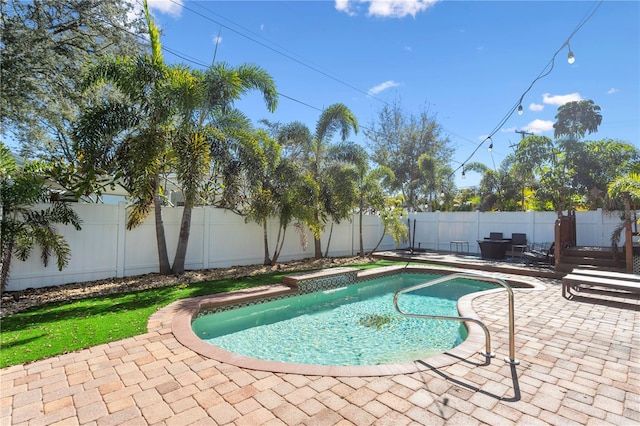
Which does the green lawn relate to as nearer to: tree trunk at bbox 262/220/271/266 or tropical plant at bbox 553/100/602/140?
tree trunk at bbox 262/220/271/266

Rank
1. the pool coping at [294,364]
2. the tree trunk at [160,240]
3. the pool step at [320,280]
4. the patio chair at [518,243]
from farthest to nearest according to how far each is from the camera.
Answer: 1. the patio chair at [518,243]
2. the tree trunk at [160,240]
3. the pool step at [320,280]
4. the pool coping at [294,364]

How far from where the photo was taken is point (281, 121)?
19.9 m

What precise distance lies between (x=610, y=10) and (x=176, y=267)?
12530mm

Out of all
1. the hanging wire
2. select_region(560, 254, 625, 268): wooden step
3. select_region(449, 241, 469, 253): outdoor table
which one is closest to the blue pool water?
select_region(560, 254, 625, 268): wooden step

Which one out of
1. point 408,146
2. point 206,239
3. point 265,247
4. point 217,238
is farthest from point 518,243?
point 408,146

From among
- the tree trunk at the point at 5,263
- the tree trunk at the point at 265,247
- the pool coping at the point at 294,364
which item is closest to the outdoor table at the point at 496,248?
the pool coping at the point at 294,364

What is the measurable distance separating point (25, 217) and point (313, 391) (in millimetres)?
6851

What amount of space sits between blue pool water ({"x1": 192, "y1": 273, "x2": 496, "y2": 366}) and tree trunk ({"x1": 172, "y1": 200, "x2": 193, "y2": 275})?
10.2 feet

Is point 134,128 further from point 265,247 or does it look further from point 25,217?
point 265,247

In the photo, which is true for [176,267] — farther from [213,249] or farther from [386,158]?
[386,158]

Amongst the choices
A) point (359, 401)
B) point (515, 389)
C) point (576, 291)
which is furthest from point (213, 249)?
point (576, 291)

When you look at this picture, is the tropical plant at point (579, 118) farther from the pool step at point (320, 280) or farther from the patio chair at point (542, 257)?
the pool step at point (320, 280)

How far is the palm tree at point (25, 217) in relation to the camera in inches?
224

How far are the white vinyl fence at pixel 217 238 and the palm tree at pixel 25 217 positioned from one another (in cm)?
49
